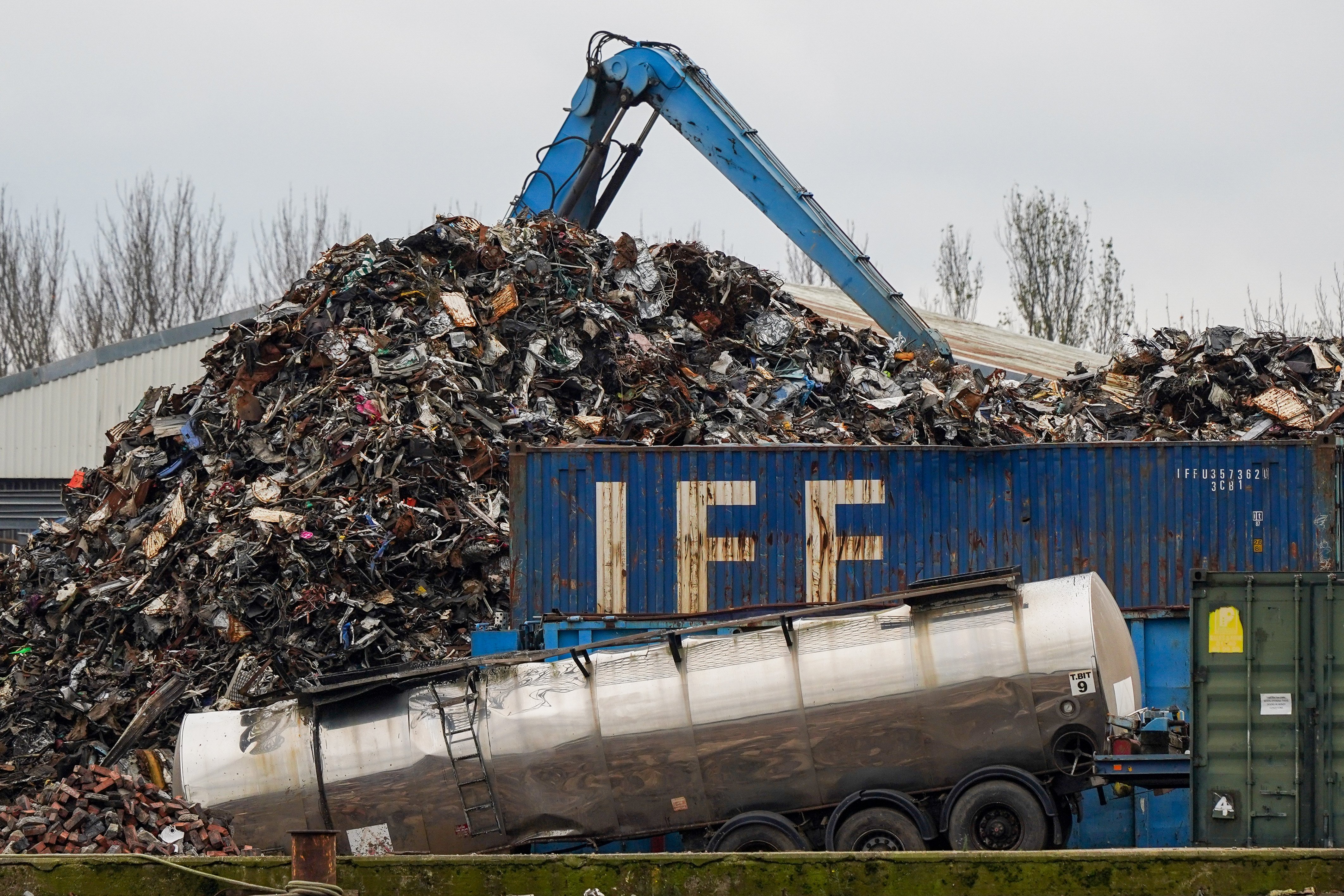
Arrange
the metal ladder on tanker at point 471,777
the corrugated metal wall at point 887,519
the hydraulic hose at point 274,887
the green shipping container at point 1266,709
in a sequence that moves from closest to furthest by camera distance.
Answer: the hydraulic hose at point 274,887
the green shipping container at point 1266,709
the metal ladder on tanker at point 471,777
the corrugated metal wall at point 887,519

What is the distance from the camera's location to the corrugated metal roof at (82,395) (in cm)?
2533

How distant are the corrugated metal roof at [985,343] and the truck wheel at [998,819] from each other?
16.1 meters

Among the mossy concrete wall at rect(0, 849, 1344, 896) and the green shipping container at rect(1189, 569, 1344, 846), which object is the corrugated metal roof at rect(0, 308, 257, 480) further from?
the green shipping container at rect(1189, 569, 1344, 846)

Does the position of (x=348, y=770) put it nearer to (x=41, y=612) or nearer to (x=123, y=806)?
(x=123, y=806)

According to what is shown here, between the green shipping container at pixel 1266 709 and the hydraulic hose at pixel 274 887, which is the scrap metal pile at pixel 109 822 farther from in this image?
the green shipping container at pixel 1266 709

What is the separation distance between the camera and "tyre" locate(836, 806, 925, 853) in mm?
10812

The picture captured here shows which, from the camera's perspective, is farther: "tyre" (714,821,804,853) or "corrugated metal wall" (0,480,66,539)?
"corrugated metal wall" (0,480,66,539)

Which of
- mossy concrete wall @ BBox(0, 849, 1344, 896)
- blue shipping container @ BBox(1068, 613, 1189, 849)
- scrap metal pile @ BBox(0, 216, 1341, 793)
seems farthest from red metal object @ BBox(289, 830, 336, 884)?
scrap metal pile @ BBox(0, 216, 1341, 793)

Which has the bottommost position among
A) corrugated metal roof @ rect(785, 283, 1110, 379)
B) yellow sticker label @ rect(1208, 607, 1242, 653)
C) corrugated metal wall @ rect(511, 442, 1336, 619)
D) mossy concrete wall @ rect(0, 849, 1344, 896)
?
mossy concrete wall @ rect(0, 849, 1344, 896)

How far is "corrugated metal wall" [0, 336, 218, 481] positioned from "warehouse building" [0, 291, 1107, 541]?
1cm

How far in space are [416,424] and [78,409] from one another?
11.8 metres

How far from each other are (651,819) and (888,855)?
4209 mm

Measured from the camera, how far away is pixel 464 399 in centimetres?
1773

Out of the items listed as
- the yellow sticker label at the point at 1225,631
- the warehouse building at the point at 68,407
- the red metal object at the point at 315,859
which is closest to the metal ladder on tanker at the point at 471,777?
the red metal object at the point at 315,859
